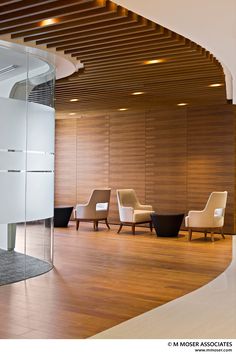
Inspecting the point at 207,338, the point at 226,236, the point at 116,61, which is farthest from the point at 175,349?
the point at 226,236

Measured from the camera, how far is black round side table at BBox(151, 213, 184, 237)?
32.4 ft

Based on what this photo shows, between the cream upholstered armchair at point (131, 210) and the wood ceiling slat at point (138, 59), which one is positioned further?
the cream upholstered armchair at point (131, 210)

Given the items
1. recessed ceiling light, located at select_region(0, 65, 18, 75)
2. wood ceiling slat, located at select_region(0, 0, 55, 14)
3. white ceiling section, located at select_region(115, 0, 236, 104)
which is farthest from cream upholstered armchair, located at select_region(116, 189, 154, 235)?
wood ceiling slat, located at select_region(0, 0, 55, 14)

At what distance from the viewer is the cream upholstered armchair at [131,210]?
1039 cm

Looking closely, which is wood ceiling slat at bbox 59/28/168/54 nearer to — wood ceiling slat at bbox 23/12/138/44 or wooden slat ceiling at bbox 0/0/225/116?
wooden slat ceiling at bbox 0/0/225/116

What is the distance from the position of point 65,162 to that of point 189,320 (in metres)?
9.81

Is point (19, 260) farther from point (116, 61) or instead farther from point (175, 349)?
point (175, 349)

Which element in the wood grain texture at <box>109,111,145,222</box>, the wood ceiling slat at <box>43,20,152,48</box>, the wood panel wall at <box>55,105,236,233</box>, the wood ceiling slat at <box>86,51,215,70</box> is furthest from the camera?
the wood grain texture at <box>109,111,145,222</box>

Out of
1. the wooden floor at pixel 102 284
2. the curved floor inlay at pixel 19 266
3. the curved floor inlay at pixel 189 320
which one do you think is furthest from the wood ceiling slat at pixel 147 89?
the curved floor inlay at pixel 189 320

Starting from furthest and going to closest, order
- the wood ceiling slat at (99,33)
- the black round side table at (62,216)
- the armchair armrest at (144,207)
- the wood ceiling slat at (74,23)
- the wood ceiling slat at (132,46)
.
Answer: the black round side table at (62,216), the armchair armrest at (144,207), the wood ceiling slat at (132,46), the wood ceiling slat at (99,33), the wood ceiling slat at (74,23)

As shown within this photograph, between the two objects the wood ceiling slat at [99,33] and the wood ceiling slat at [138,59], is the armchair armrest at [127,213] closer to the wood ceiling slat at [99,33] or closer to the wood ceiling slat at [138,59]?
the wood ceiling slat at [138,59]

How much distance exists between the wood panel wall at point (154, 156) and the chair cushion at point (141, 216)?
990mm

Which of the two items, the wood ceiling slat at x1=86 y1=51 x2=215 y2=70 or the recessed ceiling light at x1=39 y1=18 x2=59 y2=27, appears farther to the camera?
the wood ceiling slat at x1=86 y1=51 x2=215 y2=70

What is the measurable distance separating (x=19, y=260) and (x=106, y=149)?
675cm
